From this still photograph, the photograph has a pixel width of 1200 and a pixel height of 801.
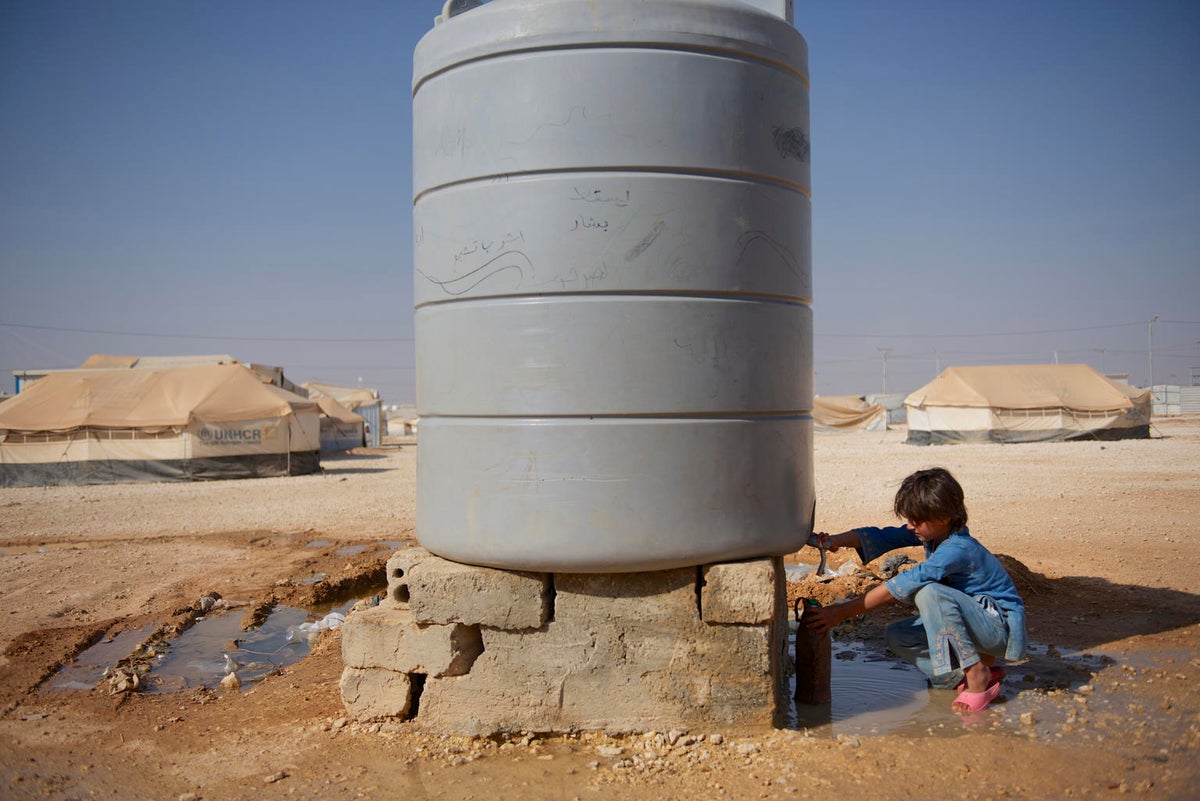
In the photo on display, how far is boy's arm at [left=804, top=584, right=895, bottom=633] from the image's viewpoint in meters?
3.90

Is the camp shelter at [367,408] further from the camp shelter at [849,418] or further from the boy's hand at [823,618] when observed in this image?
the boy's hand at [823,618]

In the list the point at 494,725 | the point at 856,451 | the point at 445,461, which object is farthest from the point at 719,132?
the point at 856,451

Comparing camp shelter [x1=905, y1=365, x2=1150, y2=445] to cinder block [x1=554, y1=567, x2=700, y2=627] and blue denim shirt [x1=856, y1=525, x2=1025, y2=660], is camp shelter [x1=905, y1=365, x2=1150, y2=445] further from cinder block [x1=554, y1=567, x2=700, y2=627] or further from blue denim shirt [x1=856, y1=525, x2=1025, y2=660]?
cinder block [x1=554, y1=567, x2=700, y2=627]

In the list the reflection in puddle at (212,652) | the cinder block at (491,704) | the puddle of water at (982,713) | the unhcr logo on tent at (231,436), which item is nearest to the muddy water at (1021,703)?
the puddle of water at (982,713)

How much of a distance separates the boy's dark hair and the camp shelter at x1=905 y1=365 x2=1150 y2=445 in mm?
24445

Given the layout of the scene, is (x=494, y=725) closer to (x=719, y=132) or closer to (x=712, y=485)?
(x=712, y=485)

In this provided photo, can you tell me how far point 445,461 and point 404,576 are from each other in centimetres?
60

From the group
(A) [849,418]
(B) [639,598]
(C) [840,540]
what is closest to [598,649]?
(B) [639,598]

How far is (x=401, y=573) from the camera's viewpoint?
3.99m

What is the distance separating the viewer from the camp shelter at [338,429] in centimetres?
2902

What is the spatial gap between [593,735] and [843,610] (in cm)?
123

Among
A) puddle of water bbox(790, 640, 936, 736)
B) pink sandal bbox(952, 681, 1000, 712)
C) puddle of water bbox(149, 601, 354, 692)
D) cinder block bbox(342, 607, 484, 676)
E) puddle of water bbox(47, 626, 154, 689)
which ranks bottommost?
puddle of water bbox(149, 601, 354, 692)

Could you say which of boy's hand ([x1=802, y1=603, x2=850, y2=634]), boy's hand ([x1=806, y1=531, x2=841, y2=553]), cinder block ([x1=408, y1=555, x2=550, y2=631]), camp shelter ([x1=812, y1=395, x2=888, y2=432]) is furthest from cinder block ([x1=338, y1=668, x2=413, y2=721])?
camp shelter ([x1=812, y1=395, x2=888, y2=432])

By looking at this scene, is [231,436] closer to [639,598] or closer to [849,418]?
[639,598]
